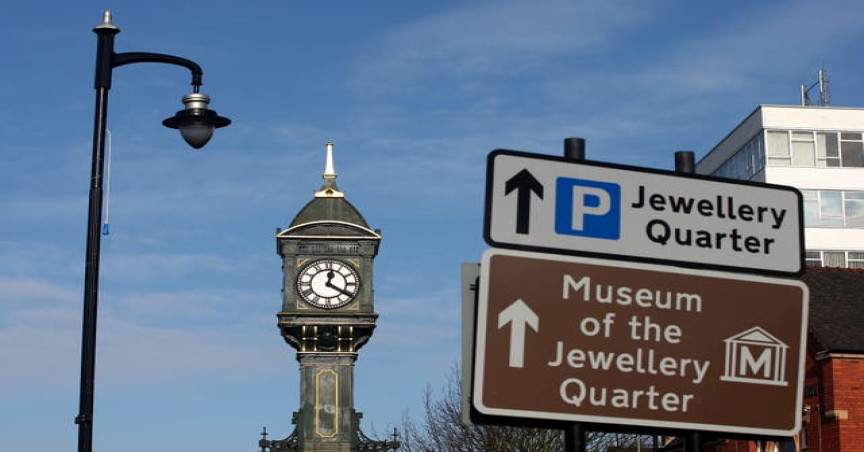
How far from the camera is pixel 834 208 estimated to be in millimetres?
66750

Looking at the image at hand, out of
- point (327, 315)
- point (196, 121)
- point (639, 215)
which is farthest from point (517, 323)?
point (327, 315)

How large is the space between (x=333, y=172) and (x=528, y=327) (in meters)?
53.9

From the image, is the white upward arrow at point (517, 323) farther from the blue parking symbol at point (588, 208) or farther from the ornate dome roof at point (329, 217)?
the ornate dome roof at point (329, 217)

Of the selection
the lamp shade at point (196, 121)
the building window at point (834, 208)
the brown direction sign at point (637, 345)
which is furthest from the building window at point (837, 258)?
the brown direction sign at point (637, 345)

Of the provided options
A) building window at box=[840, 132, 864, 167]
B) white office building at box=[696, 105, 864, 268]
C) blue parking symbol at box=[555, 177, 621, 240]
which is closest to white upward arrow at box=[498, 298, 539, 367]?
blue parking symbol at box=[555, 177, 621, 240]

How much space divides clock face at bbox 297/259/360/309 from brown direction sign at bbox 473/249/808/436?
166 feet

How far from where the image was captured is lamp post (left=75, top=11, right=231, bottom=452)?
47.6 feet

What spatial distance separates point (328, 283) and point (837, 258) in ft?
76.9

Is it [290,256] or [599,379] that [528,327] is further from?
[290,256]

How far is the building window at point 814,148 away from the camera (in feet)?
221

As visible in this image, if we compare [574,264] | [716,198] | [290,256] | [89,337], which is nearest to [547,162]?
[574,264]

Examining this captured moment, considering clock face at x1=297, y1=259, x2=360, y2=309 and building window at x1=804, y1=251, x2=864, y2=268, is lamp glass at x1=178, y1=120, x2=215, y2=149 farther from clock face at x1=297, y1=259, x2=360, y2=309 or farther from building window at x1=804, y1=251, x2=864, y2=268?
building window at x1=804, y1=251, x2=864, y2=268

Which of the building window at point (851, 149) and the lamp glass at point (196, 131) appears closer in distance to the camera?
the lamp glass at point (196, 131)

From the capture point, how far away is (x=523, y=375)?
23.1 feet
